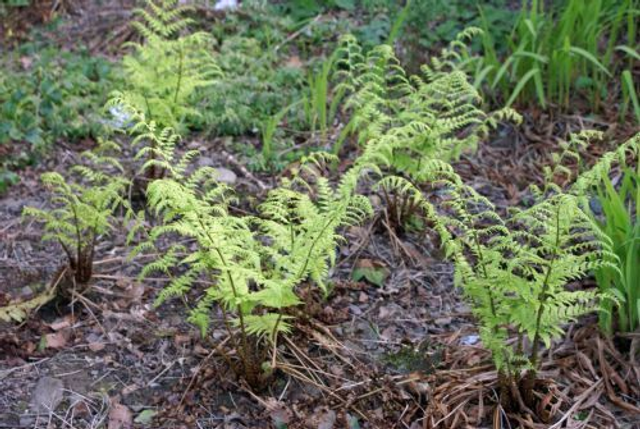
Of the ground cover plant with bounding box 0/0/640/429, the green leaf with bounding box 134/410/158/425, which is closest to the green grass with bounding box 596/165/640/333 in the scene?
the ground cover plant with bounding box 0/0/640/429

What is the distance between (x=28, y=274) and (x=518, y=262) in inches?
88.3

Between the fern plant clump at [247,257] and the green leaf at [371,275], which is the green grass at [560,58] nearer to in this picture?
the green leaf at [371,275]

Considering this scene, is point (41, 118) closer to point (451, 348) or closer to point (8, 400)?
point (8, 400)

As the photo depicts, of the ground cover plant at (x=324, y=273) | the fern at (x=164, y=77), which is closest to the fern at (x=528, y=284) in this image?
the ground cover plant at (x=324, y=273)

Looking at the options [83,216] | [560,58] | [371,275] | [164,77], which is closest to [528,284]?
[371,275]

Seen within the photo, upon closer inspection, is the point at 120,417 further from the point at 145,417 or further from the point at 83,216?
the point at 83,216

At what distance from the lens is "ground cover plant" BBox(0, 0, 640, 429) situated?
9.68ft

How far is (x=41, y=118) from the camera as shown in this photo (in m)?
4.89

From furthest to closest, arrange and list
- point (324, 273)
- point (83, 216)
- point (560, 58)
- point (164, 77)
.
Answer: point (560, 58) → point (164, 77) → point (83, 216) → point (324, 273)

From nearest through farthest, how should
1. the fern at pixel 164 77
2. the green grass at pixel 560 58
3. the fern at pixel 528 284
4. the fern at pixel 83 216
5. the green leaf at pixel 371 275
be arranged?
1. the fern at pixel 528 284
2. the fern at pixel 83 216
3. the green leaf at pixel 371 275
4. the fern at pixel 164 77
5. the green grass at pixel 560 58

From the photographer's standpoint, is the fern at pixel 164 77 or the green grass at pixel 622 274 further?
the fern at pixel 164 77

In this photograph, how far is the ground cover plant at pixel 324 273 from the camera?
2.95 m

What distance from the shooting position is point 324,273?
3227mm

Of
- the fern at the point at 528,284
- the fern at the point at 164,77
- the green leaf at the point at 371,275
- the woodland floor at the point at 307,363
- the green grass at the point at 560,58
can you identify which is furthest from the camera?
the green grass at the point at 560,58
